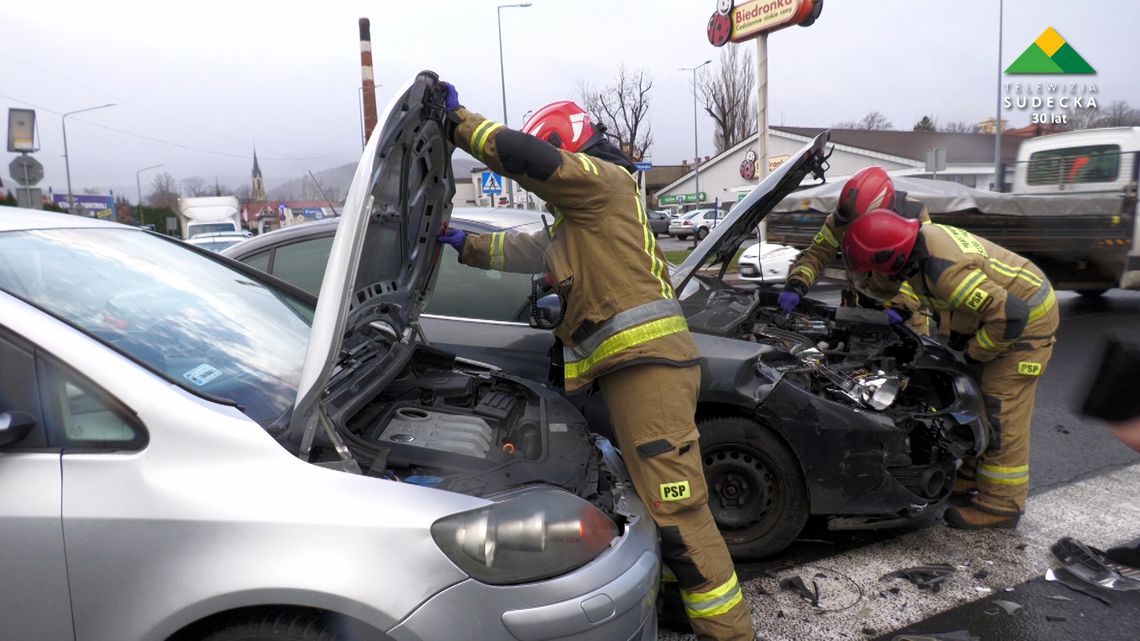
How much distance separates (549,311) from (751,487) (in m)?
1.26

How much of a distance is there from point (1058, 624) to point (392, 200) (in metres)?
2.94

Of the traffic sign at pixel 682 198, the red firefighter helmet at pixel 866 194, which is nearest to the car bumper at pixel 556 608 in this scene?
the red firefighter helmet at pixel 866 194

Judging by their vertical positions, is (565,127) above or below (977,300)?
above

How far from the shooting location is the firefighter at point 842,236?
449cm

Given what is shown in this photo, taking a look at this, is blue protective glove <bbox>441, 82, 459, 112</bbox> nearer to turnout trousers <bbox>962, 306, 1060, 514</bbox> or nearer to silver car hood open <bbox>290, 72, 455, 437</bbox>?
silver car hood open <bbox>290, 72, 455, 437</bbox>

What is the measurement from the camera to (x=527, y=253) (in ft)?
10.4

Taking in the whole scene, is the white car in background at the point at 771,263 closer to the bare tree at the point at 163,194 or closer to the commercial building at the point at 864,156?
the commercial building at the point at 864,156

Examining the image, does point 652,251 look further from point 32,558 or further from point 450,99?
point 32,558

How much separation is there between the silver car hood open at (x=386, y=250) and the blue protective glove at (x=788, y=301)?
2188 millimetres

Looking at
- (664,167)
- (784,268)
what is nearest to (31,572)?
(784,268)

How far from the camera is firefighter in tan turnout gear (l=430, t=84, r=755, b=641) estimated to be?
A: 2572 mm

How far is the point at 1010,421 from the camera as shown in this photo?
3789mm

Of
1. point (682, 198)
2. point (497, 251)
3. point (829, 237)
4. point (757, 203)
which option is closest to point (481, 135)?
point (497, 251)

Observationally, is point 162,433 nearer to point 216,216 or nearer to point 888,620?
point 888,620
